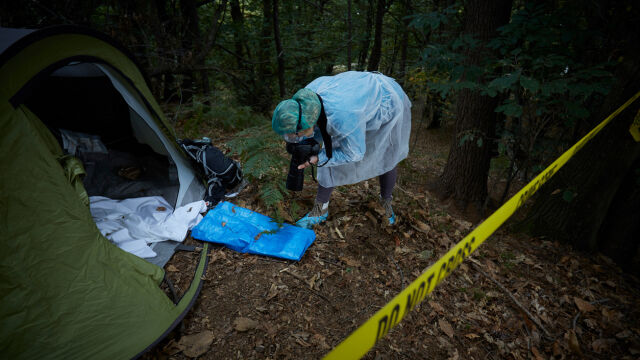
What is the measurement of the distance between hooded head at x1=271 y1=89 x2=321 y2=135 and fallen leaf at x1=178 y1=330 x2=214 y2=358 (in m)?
1.53

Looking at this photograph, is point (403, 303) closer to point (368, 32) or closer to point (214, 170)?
point (214, 170)

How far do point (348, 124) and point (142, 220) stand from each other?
240 cm

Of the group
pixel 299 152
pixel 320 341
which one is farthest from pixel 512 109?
pixel 320 341

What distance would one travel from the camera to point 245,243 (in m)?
2.61

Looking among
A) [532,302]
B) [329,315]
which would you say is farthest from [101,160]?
[532,302]

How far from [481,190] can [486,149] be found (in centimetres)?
60

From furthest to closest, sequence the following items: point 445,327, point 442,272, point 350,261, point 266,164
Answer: point 266,164, point 350,261, point 445,327, point 442,272

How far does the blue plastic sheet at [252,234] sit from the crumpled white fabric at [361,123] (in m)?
0.60

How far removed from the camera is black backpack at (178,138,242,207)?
3.31m

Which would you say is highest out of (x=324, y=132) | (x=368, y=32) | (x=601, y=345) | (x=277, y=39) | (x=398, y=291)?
(x=368, y=32)

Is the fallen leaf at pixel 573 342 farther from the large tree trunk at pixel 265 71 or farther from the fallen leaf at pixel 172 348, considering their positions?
the large tree trunk at pixel 265 71

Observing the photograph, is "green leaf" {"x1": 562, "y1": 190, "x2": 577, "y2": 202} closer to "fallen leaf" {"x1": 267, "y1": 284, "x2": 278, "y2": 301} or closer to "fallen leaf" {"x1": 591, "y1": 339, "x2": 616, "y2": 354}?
"fallen leaf" {"x1": 591, "y1": 339, "x2": 616, "y2": 354}

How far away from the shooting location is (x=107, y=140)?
13.0 ft

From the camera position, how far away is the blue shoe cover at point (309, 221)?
289 cm
